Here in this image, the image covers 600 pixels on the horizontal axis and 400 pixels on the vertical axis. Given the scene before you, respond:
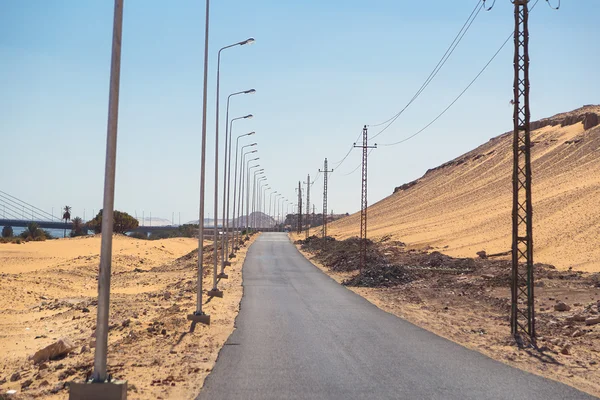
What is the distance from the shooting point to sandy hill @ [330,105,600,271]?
184ft

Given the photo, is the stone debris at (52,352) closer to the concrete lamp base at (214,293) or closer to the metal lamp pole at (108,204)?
the metal lamp pole at (108,204)

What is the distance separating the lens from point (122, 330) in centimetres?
2027

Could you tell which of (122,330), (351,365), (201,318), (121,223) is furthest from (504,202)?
(351,365)

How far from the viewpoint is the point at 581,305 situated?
2381 cm

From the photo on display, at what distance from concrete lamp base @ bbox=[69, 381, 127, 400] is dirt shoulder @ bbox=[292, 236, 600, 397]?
26.0 ft

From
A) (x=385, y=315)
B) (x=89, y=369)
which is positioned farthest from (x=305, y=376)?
(x=385, y=315)

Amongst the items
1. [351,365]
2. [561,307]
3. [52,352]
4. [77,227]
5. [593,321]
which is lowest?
[52,352]

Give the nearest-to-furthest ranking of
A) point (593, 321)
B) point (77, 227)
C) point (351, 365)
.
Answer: point (351, 365) → point (593, 321) → point (77, 227)

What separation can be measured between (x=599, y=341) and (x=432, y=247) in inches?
1940

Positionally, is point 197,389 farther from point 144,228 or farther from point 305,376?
point 144,228

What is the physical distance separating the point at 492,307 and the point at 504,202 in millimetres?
70197

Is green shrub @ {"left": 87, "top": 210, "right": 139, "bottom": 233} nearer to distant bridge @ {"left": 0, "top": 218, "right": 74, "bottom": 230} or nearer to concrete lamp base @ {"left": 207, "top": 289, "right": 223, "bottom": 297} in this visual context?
distant bridge @ {"left": 0, "top": 218, "right": 74, "bottom": 230}

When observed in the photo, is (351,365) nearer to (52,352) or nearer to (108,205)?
(108,205)

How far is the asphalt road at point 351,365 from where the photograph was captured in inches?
448
